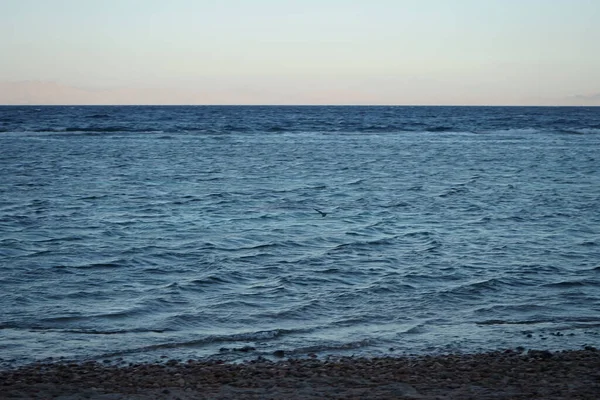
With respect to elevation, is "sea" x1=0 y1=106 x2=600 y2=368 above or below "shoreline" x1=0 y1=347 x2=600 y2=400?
below

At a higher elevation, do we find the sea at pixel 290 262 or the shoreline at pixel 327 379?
the shoreline at pixel 327 379

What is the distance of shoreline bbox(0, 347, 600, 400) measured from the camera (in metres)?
8.14

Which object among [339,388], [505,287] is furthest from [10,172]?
[339,388]

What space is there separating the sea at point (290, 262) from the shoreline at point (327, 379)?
597mm

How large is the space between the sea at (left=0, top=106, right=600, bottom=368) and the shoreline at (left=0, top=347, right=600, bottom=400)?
1.96 ft

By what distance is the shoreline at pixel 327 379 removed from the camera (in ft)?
26.7

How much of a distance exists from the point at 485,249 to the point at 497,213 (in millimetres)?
6111

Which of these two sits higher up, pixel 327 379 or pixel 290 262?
pixel 327 379

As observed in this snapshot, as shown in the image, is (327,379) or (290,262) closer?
(327,379)

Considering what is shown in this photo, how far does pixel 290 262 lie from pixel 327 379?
282 inches

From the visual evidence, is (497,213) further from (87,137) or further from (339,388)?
(87,137)

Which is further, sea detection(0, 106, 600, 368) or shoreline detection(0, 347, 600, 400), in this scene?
sea detection(0, 106, 600, 368)

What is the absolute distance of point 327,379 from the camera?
8.70m

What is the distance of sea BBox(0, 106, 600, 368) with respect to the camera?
1086 cm
